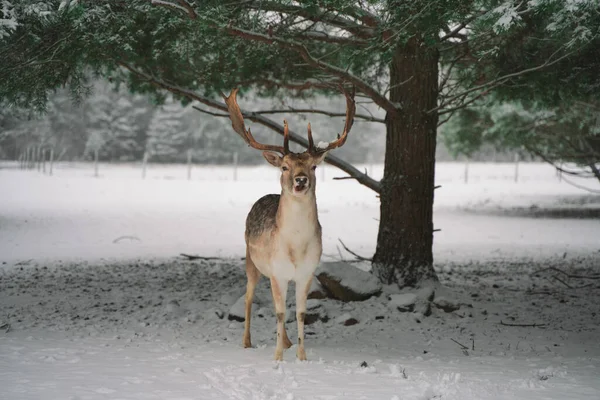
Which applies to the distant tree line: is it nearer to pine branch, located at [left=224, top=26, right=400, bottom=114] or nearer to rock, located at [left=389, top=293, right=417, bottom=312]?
pine branch, located at [left=224, top=26, right=400, bottom=114]

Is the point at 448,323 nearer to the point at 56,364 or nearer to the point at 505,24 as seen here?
the point at 505,24

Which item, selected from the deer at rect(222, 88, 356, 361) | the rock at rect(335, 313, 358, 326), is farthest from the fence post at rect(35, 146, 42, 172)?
the deer at rect(222, 88, 356, 361)

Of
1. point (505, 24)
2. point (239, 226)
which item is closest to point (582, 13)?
point (505, 24)

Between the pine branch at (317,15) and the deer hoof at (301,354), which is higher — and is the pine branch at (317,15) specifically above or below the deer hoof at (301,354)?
above

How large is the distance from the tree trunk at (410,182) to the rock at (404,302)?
1.88ft

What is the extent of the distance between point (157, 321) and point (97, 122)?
1504 inches

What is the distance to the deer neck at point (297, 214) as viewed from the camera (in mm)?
5312

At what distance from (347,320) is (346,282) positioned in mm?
793

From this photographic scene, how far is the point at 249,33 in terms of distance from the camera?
19.7 ft

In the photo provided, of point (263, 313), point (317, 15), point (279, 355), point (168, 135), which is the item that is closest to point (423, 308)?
point (263, 313)

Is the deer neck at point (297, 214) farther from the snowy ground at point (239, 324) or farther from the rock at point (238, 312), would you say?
the rock at point (238, 312)

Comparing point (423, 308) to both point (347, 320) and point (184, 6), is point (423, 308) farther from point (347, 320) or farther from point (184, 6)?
point (184, 6)

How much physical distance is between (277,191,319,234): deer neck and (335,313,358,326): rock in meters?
1.91

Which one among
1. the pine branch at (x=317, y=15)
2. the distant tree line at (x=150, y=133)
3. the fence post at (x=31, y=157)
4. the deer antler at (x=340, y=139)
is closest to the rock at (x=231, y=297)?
the deer antler at (x=340, y=139)
